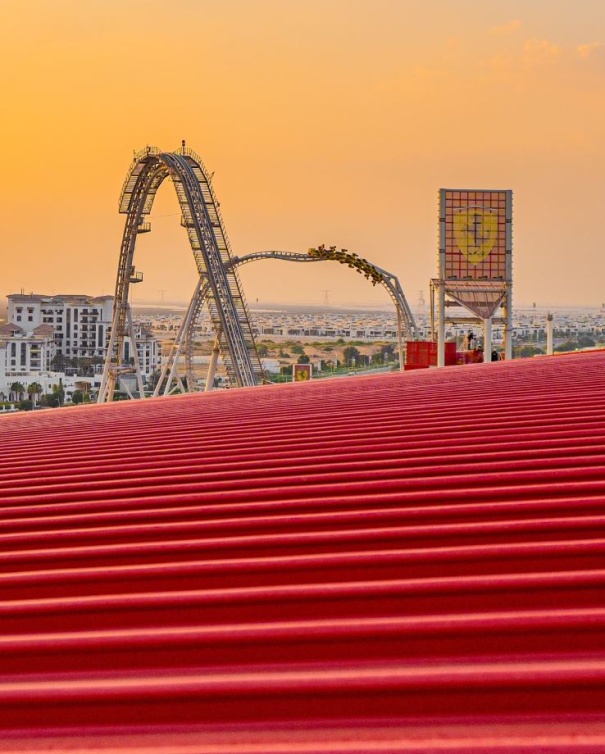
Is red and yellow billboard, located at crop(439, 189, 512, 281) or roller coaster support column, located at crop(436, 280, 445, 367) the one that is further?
red and yellow billboard, located at crop(439, 189, 512, 281)

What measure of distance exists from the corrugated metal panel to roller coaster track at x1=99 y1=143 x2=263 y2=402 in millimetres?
25602

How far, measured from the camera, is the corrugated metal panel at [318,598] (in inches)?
106

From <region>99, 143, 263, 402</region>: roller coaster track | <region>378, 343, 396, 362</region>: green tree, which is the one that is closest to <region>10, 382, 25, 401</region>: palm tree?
<region>378, 343, 396, 362</region>: green tree

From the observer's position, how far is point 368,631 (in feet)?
10.0

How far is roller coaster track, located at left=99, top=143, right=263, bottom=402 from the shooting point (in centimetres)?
3116

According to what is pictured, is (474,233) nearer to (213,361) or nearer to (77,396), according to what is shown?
(213,361)

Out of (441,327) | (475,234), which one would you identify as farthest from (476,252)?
(441,327)

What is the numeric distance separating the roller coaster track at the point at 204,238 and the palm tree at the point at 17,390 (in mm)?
45732

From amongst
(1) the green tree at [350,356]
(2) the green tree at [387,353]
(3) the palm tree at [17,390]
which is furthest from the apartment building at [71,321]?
(2) the green tree at [387,353]

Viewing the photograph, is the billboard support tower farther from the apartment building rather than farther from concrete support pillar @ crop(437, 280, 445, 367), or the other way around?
the apartment building

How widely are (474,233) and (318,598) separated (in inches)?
1026

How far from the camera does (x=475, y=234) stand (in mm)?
28594

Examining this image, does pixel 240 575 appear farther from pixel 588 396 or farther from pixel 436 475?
pixel 588 396

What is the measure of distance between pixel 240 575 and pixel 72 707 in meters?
0.91
